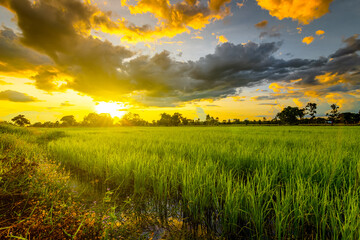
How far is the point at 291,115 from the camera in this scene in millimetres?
69375

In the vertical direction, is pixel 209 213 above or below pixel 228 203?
below

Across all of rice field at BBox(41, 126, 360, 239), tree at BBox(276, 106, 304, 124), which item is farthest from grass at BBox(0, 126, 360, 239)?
tree at BBox(276, 106, 304, 124)

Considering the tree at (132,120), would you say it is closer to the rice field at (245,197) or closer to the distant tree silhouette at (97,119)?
the distant tree silhouette at (97,119)

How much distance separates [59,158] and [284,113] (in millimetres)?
83545

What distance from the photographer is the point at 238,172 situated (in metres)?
3.35

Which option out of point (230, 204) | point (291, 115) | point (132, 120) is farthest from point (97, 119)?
point (291, 115)

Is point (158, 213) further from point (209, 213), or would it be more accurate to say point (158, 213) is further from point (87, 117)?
point (87, 117)

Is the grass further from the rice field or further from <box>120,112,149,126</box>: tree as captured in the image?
<box>120,112,149,126</box>: tree

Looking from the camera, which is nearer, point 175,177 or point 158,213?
point 158,213

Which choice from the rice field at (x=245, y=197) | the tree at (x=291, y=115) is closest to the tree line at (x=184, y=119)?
the tree at (x=291, y=115)

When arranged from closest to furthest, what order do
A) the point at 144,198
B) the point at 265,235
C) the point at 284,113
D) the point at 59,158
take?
the point at 265,235
the point at 144,198
the point at 59,158
the point at 284,113

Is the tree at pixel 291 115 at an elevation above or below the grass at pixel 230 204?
above

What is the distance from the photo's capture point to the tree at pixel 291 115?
68600mm

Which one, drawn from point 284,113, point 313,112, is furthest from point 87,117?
point 313,112
